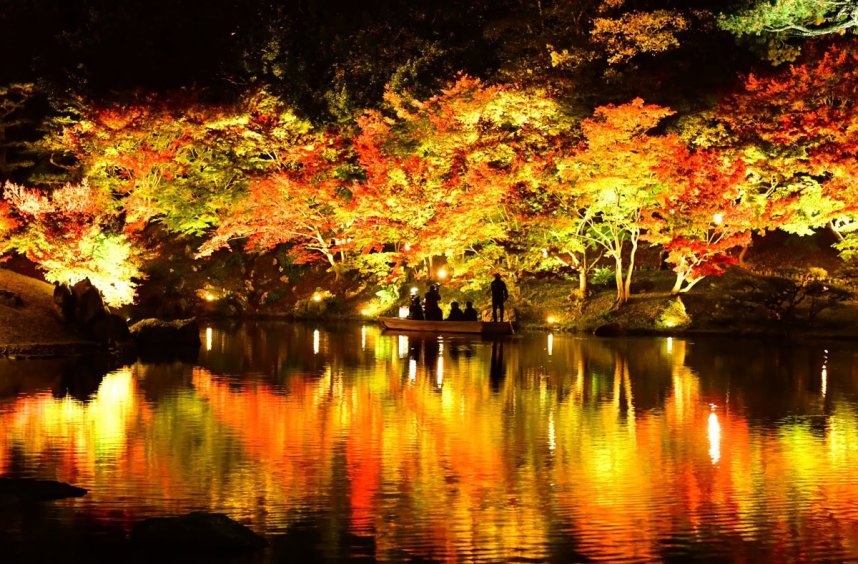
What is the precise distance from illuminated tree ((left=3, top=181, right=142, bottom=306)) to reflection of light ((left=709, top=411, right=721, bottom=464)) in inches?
623

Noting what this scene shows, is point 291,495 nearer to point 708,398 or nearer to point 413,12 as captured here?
point 708,398

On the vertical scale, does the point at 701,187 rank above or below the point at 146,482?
above

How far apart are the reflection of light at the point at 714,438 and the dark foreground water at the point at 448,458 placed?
2.4 inches

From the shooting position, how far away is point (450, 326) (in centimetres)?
2962

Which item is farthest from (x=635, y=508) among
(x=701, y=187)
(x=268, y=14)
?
(x=268, y=14)

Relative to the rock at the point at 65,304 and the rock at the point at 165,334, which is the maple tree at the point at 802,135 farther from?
the rock at the point at 65,304

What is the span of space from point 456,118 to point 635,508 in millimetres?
25159

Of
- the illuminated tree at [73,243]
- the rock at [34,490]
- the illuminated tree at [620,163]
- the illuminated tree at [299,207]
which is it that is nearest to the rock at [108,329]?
the illuminated tree at [73,243]

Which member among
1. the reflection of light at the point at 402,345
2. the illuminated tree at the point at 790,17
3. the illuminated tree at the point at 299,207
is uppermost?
the illuminated tree at the point at 790,17

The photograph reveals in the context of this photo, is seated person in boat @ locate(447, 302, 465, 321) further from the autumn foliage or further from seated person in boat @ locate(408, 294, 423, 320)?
the autumn foliage

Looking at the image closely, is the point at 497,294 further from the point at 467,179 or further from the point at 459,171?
the point at 459,171

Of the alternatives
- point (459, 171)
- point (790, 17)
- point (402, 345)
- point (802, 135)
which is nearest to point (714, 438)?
point (402, 345)

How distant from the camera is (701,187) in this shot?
29.5m

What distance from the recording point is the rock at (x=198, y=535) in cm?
813
